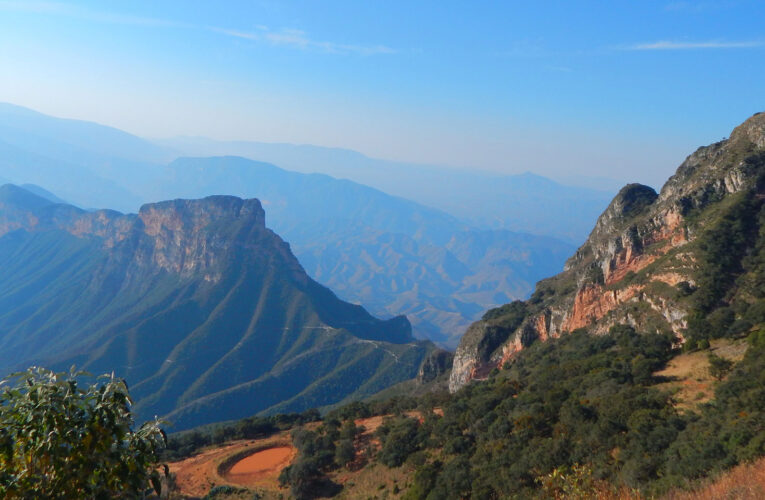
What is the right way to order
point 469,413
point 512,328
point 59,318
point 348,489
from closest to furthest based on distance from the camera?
point 348,489 → point 469,413 → point 512,328 → point 59,318

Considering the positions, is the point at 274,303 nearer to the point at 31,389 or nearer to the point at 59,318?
the point at 59,318

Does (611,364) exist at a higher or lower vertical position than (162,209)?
lower

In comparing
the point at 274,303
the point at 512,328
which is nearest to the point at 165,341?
the point at 274,303

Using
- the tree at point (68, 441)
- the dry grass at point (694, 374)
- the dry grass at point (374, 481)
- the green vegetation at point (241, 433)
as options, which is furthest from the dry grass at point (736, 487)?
Result: the green vegetation at point (241, 433)

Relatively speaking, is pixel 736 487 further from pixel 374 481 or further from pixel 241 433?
pixel 241 433

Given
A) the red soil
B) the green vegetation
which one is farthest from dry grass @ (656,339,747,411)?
the green vegetation

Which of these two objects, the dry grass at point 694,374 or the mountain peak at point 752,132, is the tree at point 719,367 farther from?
the mountain peak at point 752,132

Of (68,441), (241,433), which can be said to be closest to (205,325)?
(241,433)
